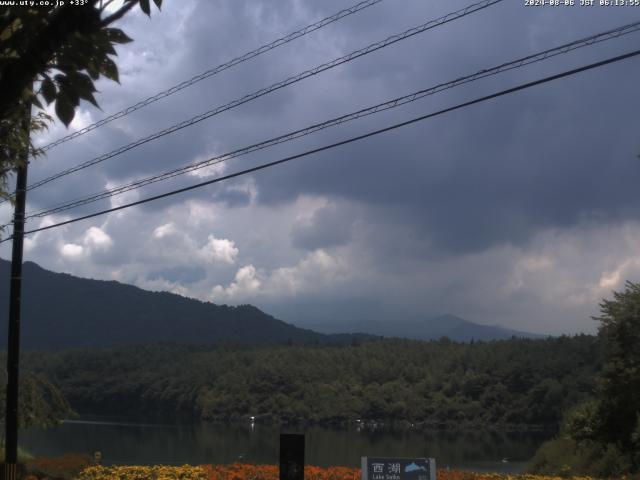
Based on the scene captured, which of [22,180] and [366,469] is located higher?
[22,180]

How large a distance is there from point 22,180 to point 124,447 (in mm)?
36189

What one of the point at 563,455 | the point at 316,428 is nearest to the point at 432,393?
the point at 316,428

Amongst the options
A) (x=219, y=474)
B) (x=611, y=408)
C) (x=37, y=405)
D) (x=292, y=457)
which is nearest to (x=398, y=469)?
(x=292, y=457)

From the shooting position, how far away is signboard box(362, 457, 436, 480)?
1209 centimetres

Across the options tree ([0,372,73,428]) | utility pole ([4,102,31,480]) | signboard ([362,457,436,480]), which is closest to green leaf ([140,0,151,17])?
signboard ([362,457,436,480])

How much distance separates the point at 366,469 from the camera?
12.1m

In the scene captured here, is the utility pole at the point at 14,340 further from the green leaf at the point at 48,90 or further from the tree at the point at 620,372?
the tree at the point at 620,372

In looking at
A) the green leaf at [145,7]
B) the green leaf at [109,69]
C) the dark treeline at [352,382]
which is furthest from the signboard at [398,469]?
the dark treeline at [352,382]

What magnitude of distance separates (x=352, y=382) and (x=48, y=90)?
11699cm

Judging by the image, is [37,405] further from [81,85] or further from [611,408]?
[81,85]

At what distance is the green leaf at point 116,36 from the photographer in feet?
13.8

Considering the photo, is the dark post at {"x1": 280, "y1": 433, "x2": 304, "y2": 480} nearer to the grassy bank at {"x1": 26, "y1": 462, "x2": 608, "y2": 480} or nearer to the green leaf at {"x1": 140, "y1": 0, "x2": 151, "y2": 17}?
the grassy bank at {"x1": 26, "y1": 462, "x2": 608, "y2": 480}

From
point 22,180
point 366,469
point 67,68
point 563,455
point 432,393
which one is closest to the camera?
point 67,68

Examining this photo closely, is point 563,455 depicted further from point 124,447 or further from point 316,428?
point 316,428
